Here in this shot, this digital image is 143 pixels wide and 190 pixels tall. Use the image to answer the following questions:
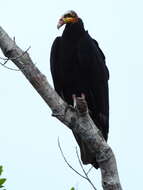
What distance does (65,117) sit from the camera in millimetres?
3484

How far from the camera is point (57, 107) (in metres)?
3.36

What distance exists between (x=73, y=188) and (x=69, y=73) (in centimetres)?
170

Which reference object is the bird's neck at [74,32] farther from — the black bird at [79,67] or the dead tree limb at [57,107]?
the dead tree limb at [57,107]

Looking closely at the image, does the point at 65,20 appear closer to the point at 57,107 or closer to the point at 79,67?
the point at 79,67

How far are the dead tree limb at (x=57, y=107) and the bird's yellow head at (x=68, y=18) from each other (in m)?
1.97

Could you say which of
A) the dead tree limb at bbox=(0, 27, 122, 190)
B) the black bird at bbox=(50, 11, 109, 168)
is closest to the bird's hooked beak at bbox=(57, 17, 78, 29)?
the black bird at bbox=(50, 11, 109, 168)

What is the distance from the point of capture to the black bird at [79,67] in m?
5.14

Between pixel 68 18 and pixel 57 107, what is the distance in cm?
218

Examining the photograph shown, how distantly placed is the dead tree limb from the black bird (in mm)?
1569

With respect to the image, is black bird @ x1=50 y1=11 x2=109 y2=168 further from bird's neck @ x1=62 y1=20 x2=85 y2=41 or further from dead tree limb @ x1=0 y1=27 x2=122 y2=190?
dead tree limb @ x1=0 y1=27 x2=122 y2=190

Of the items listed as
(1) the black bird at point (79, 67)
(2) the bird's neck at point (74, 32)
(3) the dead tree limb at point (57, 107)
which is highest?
(2) the bird's neck at point (74, 32)

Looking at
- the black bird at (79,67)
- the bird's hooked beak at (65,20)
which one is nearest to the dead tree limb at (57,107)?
the black bird at (79,67)

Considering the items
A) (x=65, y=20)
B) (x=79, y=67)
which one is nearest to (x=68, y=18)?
(x=65, y=20)

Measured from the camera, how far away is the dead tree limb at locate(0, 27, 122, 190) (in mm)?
3176
